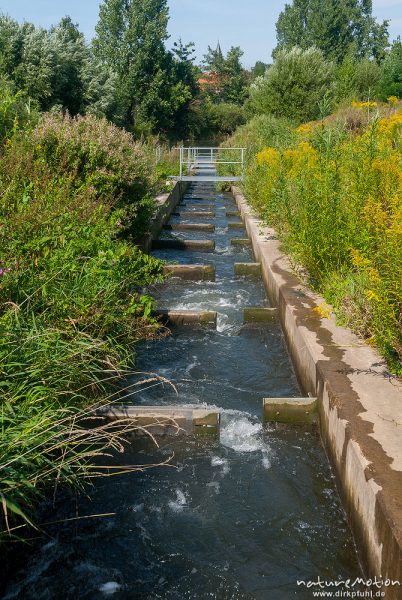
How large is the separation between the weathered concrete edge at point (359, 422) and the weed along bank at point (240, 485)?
0.05 feet

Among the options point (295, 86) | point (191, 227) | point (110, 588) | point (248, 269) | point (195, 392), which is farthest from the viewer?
point (295, 86)

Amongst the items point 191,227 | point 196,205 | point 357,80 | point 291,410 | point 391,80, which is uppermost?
point 357,80

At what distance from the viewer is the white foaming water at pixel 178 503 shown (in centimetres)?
403

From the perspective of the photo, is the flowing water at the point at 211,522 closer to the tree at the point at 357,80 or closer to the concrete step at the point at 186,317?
the concrete step at the point at 186,317

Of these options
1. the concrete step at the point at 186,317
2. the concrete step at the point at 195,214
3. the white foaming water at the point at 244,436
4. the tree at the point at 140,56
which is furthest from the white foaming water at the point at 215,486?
the tree at the point at 140,56

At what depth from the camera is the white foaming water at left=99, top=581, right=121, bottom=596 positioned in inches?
129

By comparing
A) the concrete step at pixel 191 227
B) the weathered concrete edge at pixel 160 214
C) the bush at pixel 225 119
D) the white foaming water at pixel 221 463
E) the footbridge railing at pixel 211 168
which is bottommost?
the white foaming water at pixel 221 463

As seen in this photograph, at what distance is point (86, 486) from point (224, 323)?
3.75 metres

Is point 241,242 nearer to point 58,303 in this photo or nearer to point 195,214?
point 195,214

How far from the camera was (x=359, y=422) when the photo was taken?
3.89 metres

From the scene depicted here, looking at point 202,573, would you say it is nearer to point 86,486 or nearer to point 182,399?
point 86,486

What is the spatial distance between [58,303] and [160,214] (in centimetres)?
883

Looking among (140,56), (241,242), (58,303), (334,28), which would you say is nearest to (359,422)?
(58,303)

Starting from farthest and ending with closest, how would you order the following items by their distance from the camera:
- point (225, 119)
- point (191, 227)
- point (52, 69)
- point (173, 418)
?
point (225, 119) → point (52, 69) → point (191, 227) → point (173, 418)
